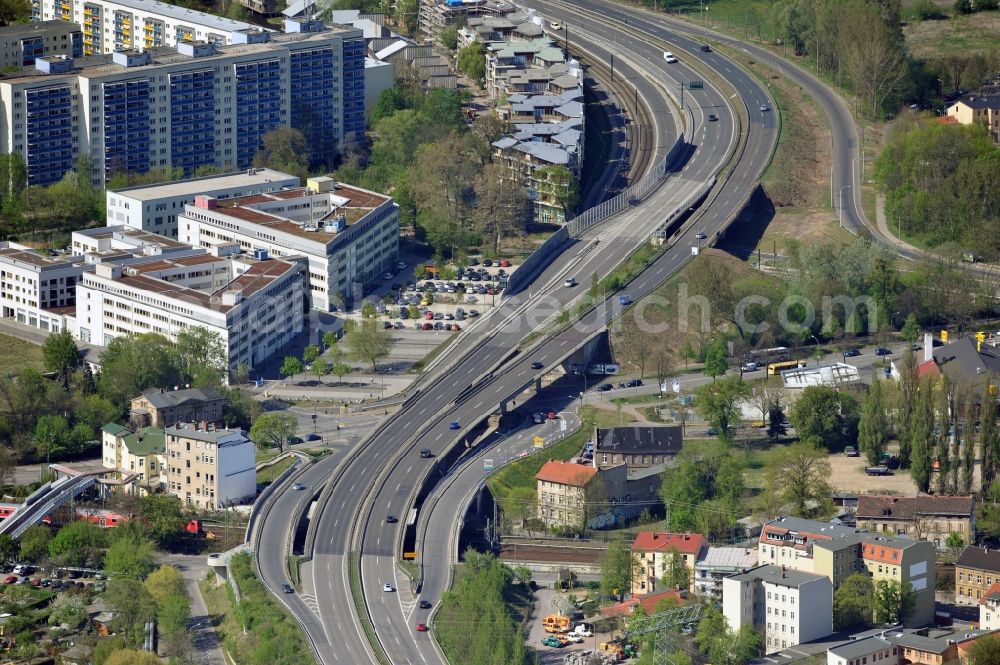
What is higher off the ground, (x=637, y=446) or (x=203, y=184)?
(x=203, y=184)

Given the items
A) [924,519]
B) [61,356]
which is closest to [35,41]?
[61,356]

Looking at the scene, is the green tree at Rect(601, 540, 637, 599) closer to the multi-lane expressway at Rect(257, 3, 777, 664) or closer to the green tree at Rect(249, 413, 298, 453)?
the multi-lane expressway at Rect(257, 3, 777, 664)

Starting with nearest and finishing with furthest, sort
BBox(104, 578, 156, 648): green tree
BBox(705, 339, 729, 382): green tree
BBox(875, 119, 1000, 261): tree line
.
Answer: BBox(104, 578, 156, 648): green tree
BBox(705, 339, 729, 382): green tree
BBox(875, 119, 1000, 261): tree line

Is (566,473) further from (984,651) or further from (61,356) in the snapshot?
(61,356)

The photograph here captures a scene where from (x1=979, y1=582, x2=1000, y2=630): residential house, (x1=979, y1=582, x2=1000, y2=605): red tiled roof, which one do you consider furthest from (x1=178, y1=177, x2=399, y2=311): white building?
(x1=979, y1=582, x2=1000, y2=630): residential house

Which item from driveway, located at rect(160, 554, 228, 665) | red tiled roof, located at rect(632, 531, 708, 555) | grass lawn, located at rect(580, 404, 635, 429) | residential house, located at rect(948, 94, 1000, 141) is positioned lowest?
driveway, located at rect(160, 554, 228, 665)

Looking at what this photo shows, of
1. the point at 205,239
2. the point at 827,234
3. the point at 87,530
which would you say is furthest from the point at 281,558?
the point at 827,234
